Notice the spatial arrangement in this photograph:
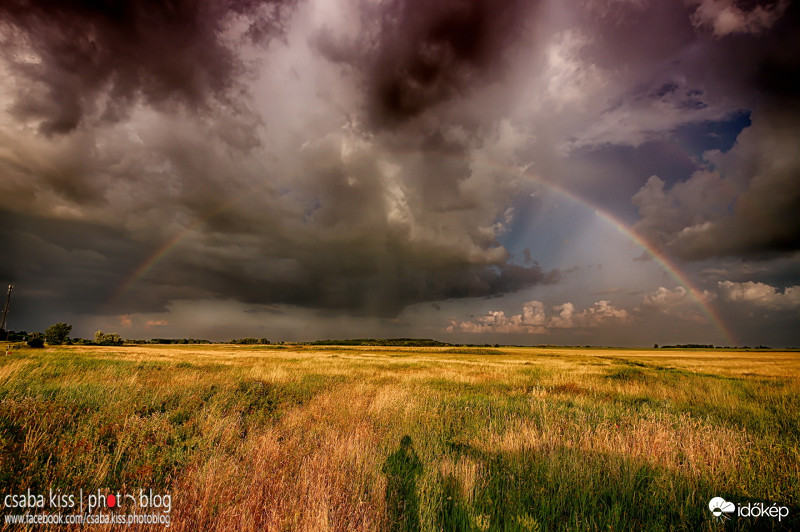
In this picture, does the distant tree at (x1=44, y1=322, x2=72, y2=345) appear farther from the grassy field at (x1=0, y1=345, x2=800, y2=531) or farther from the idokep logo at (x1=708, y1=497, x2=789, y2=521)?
the idokep logo at (x1=708, y1=497, x2=789, y2=521)

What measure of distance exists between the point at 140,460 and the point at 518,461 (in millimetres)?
6618

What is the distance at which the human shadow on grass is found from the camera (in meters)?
4.17

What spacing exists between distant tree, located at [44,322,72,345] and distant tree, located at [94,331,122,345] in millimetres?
8245

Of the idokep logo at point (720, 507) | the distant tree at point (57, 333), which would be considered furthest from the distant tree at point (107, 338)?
the idokep logo at point (720, 507)

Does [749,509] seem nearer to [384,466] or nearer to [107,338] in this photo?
[384,466]

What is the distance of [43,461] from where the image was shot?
16.1ft

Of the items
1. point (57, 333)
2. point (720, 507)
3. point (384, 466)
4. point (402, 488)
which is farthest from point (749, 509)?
point (57, 333)

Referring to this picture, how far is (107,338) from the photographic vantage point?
4151 inches

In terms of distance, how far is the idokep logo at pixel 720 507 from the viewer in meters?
4.68

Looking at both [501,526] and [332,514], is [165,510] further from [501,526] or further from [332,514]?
[501,526]

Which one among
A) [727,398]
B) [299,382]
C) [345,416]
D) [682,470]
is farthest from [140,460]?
[727,398]

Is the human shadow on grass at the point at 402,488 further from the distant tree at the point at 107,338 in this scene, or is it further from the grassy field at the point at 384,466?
the distant tree at the point at 107,338

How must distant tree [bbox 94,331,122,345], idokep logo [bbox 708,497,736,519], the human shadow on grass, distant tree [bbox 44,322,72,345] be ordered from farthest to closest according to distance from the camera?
distant tree [bbox 94,331,122,345] < distant tree [bbox 44,322,72,345] < idokep logo [bbox 708,497,736,519] < the human shadow on grass

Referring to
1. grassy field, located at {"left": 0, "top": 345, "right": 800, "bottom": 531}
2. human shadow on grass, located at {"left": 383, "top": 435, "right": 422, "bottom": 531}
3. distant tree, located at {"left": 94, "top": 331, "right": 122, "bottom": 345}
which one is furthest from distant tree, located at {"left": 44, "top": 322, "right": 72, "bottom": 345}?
human shadow on grass, located at {"left": 383, "top": 435, "right": 422, "bottom": 531}
